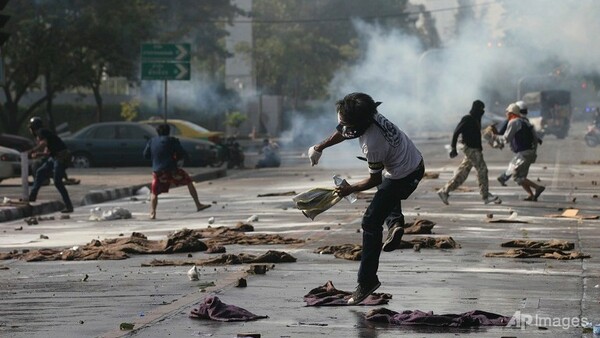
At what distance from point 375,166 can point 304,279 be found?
2.10 metres

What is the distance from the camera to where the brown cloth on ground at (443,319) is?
10.1 m

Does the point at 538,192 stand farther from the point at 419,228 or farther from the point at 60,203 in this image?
the point at 60,203

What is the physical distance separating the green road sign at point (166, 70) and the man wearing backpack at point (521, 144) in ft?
51.1

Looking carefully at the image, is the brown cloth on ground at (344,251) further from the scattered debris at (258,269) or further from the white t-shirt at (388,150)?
the white t-shirt at (388,150)

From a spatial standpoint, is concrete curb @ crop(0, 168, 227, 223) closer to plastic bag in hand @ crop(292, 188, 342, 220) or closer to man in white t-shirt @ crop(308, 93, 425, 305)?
plastic bag in hand @ crop(292, 188, 342, 220)

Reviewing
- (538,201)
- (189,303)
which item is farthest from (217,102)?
(189,303)

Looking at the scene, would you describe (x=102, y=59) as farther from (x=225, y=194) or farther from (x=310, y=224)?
(x=310, y=224)

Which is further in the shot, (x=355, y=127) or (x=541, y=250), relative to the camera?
(x=541, y=250)

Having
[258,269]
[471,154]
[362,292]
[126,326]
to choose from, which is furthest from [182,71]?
[126,326]

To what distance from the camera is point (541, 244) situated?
52.3ft

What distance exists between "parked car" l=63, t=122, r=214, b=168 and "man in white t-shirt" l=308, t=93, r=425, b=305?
2861 cm

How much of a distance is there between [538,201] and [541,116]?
63885mm

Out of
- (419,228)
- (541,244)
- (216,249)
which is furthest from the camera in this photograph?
(419,228)

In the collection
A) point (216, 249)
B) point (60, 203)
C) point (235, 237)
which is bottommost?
point (60, 203)
